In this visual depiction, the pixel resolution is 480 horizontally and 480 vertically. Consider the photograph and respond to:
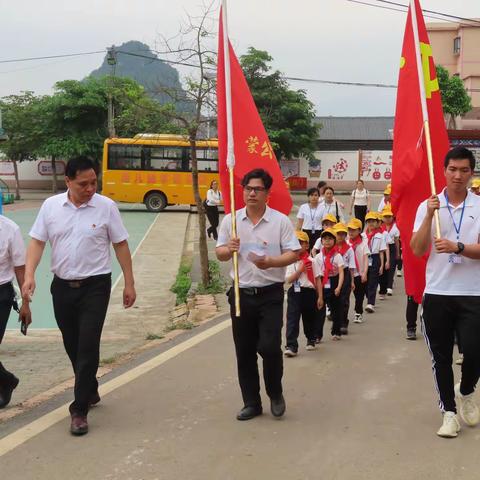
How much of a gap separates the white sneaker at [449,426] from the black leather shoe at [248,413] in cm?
124

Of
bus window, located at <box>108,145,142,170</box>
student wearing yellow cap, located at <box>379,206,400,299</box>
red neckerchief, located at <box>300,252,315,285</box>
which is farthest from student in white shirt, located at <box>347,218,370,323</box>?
bus window, located at <box>108,145,142,170</box>

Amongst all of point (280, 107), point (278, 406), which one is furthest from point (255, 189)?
point (280, 107)

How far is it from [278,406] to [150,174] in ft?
84.3

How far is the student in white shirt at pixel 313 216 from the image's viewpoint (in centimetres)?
1216

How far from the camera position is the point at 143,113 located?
1186 cm

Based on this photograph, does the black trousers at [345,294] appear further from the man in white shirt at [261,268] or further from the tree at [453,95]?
the tree at [453,95]

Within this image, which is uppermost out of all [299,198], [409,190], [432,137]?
[432,137]

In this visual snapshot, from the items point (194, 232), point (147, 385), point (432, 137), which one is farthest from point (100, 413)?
point (194, 232)

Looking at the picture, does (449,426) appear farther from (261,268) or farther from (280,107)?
(280,107)

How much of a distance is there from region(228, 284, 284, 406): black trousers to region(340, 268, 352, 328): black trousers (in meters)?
3.27

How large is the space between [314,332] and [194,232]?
15154 millimetres

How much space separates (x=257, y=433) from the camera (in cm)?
479

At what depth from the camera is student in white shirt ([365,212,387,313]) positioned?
997 centimetres

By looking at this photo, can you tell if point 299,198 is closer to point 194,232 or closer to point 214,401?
point 194,232
